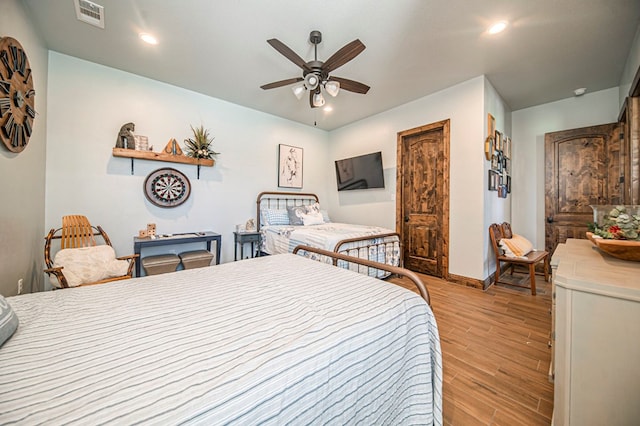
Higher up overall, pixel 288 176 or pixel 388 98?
pixel 388 98

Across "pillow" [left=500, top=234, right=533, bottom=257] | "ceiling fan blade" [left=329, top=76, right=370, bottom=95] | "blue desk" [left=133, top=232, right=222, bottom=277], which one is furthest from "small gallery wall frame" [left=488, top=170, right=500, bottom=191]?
"blue desk" [left=133, top=232, right=222, bottom=277]

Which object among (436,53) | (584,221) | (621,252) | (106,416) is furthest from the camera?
(584,221)

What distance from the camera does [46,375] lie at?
2.01 ft

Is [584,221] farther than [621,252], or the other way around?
[584,221]

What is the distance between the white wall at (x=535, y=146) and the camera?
371 cm

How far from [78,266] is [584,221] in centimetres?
655

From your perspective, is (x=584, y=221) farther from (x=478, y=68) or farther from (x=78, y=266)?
(x=78, y=266)

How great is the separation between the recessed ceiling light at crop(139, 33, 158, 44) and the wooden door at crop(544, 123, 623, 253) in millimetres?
5864

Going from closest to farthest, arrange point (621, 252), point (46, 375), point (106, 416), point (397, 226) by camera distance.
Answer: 1. point (106, 416)
2. point (46, 375)
3. point (621, 252)
4. point (397, 226)

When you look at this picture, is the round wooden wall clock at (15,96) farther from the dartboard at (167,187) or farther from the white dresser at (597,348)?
the white dresser at (597,348)

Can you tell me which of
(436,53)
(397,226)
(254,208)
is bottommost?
(397,226)

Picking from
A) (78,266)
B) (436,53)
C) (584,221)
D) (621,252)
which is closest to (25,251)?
(78,266)

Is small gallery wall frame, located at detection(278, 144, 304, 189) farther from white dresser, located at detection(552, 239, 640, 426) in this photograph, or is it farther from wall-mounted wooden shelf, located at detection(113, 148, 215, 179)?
white dresser, located at detection(552, 239, 640, 426)

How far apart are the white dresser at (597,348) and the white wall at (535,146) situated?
13.1 feet
